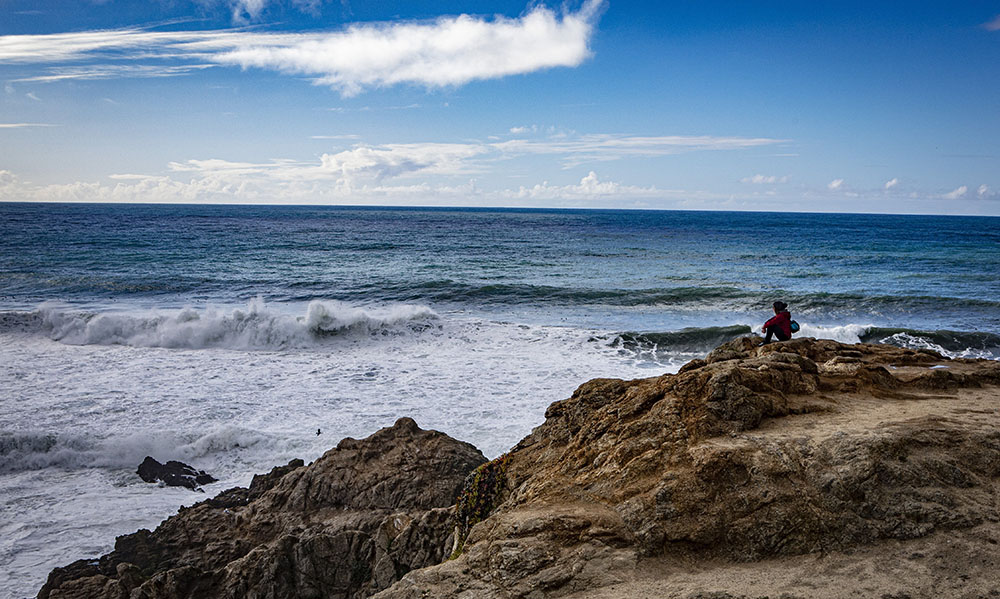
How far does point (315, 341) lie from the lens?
18469 millimetres

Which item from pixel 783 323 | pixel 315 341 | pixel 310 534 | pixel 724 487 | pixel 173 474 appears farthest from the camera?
pixel 315 341

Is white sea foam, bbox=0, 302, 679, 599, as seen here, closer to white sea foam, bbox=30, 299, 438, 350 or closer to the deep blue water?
white sea foam, bbox=30, 299, 438, 350

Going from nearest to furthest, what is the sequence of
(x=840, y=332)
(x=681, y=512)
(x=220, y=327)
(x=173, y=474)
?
1. (x=681, y=512)
2. (x=173, y=474)
3. (x=220, y=327)
4. (x=840, y=332)

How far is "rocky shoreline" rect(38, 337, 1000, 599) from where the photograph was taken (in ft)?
13.6

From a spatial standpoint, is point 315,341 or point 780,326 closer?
point 780,326

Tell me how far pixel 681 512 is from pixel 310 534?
4180mm

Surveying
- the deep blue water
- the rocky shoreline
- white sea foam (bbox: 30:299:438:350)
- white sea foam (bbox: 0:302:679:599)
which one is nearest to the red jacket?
the rocky shoreline

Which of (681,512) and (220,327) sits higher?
(681,512)

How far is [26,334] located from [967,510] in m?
22.7

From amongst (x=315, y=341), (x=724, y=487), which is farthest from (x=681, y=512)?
(x=315, y=341)

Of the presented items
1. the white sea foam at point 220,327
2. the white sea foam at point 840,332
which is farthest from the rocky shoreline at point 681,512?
the white sea foam at point 840,332

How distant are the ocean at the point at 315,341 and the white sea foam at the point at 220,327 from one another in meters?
0.06

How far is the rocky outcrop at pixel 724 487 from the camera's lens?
14.0 ft

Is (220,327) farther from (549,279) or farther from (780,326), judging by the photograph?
(549,279)
